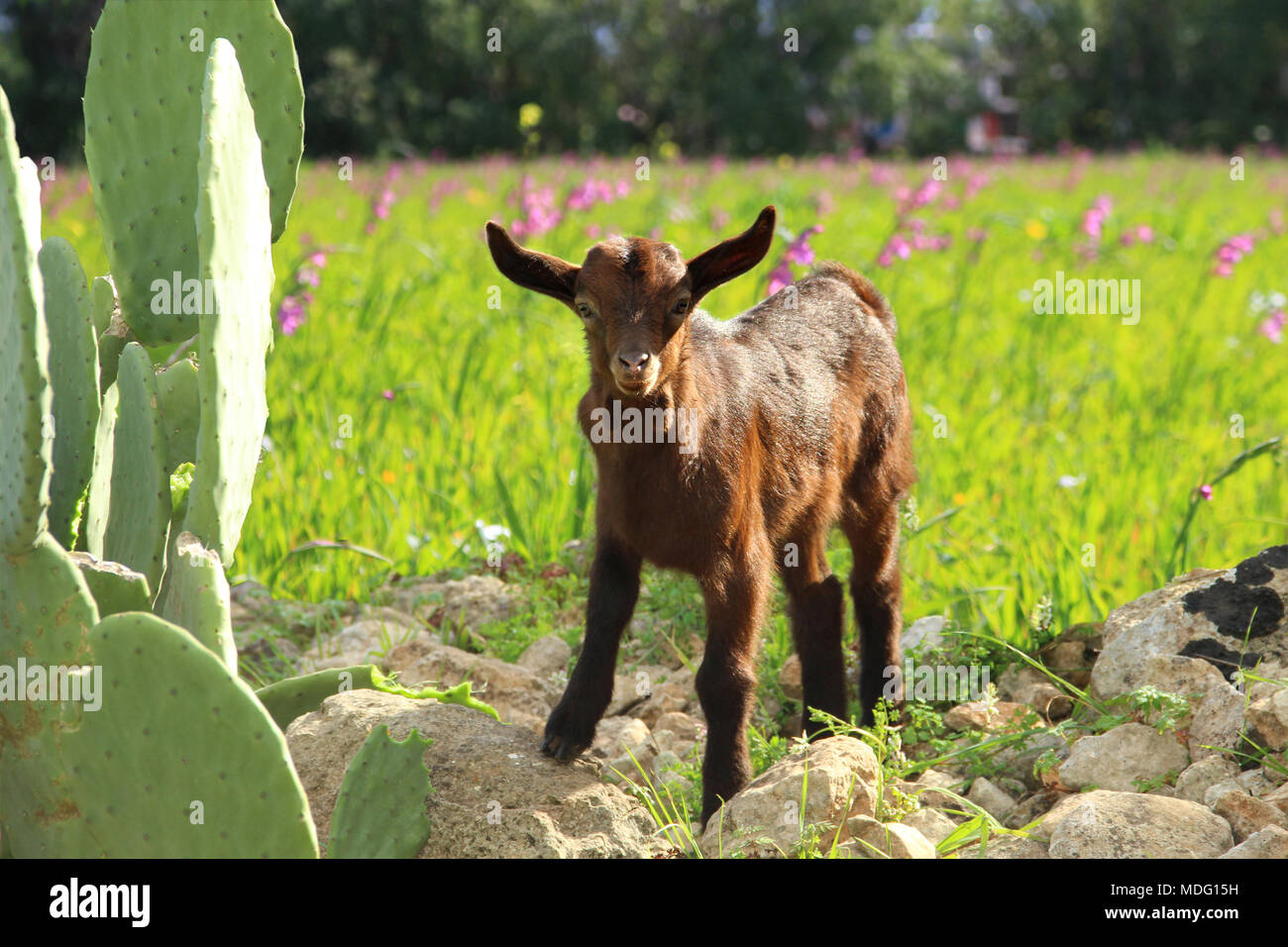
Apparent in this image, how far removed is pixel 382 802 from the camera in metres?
2.56

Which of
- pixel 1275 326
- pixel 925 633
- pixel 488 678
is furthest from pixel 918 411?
pixel 488 678

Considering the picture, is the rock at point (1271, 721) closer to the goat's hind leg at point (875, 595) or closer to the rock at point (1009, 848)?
the rock at point (1009, 848)

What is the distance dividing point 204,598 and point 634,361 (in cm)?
105

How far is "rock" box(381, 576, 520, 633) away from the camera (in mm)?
4566

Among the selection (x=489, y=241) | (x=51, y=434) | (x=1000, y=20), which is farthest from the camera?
(x=1000, y=20)

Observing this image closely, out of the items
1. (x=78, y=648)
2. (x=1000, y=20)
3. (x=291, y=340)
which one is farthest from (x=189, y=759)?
(x=1000, y=20)

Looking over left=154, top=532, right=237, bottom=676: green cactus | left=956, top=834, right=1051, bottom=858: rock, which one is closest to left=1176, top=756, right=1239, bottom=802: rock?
left=956, top=834, right=1051, bottom=858: rock

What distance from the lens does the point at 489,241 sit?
2.88 metres

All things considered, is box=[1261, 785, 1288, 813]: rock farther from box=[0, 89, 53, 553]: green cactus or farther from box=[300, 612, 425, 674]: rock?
box=[0, 89, 53, 553]: green cactus

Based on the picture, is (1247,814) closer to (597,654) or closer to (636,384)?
(597,654)

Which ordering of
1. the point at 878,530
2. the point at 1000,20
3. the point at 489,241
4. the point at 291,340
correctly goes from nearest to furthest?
1. the point at 489,241
2. the point at 878,530
3. the point at 291,340
4. the point at 1000,20

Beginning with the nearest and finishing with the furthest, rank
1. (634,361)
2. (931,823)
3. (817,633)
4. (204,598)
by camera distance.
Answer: (204,598) → (634,361) → (931,823) → (817,633)

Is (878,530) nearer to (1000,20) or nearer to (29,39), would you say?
(29,39)
